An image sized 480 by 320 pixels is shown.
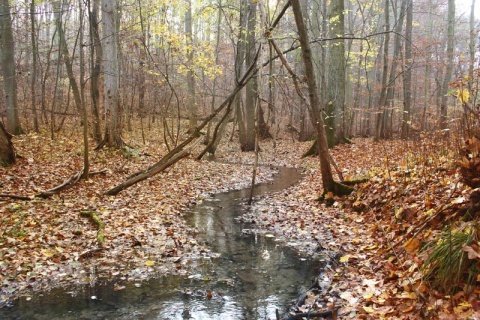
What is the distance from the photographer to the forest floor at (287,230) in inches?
178

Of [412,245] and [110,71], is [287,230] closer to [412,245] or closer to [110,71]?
[412,245]

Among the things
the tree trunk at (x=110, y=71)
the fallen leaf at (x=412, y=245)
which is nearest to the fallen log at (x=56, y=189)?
the tree trunk at (x=110, y=71)

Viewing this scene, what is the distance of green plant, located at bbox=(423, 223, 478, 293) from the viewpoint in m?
3.73

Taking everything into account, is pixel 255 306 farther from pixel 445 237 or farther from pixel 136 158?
pixel 136 158

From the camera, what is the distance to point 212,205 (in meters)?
10.7

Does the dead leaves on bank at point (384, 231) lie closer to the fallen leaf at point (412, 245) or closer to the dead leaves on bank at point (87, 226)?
the fallen leaf at point (412, 245)

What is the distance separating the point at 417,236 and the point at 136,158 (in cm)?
1191

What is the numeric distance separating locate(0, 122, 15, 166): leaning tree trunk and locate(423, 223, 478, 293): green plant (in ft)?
35.5

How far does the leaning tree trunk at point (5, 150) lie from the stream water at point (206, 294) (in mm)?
6654

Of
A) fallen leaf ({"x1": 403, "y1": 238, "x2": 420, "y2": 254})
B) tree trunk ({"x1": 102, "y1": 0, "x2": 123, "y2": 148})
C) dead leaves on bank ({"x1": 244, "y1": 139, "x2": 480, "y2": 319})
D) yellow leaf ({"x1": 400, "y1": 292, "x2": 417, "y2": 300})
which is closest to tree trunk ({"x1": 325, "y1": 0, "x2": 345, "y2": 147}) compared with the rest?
dead leaves on bank ({"x1": 244, "y1": 139, "x2": 480, "y2": 319})

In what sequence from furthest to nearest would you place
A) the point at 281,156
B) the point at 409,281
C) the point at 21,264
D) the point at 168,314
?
the point at 281,156
the point at 21,264
the point at 168,314
the point at 409,281

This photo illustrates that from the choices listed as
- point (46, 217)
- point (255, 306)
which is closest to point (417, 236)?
point (255, 306)

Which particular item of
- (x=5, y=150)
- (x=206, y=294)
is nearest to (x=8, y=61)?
(x=5, y=150)

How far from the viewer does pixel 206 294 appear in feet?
17.5
